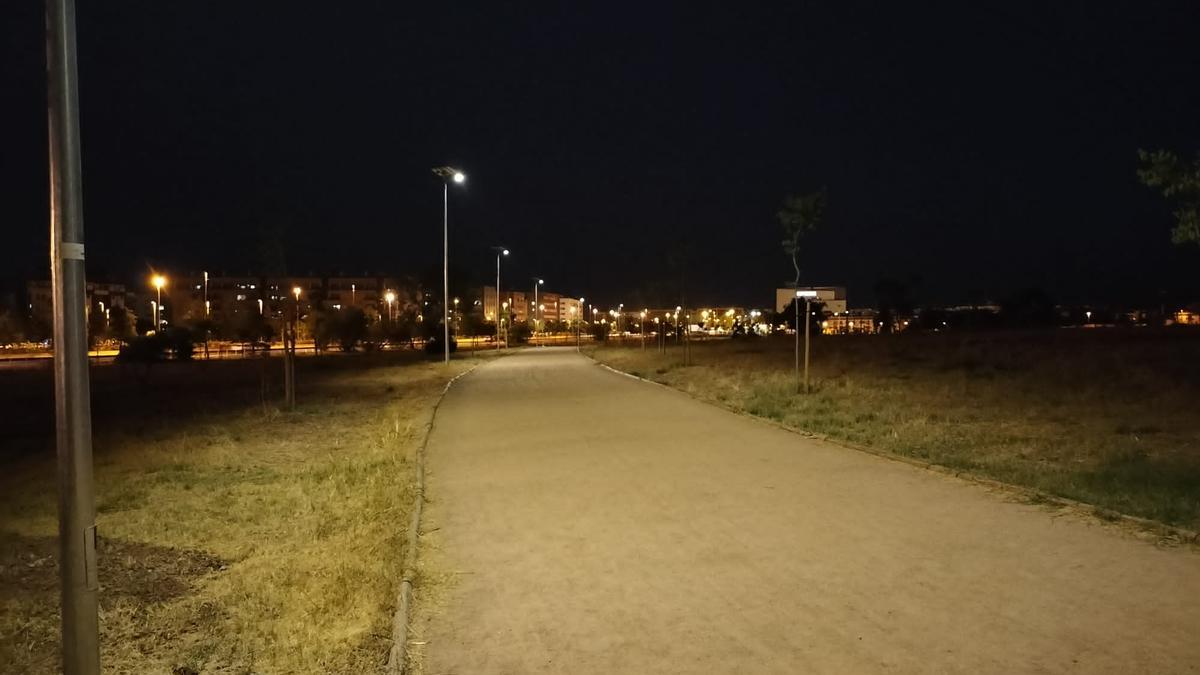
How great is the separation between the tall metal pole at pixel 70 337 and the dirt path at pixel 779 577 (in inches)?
69.9

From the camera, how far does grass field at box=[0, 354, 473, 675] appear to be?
16.8 ft

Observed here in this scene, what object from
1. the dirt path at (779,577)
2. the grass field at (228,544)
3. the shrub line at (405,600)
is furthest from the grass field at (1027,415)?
the grass field at (228,544)

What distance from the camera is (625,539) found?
25.0 feet

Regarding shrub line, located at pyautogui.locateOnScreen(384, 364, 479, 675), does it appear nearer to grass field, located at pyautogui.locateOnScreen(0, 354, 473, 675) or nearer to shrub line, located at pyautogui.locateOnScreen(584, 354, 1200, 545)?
grass field, located at pyautogui.locateOnScreen(0, 354, 473, 675)

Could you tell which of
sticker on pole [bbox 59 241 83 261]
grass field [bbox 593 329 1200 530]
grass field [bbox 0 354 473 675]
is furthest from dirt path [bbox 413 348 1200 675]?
sticker on pole [bbox 59 241 83 261]

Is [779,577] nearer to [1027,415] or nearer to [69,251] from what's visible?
[69,251]

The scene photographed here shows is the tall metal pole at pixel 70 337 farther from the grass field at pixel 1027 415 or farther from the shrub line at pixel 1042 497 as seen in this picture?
the grass field at pixel 1027 415

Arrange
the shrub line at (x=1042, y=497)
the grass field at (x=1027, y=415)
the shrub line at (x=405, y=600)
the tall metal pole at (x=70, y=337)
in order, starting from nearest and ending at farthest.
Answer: the tall metal pole at (x=70, y=337)
the shrub line at (x=405, y=600)
the shrub line at (x=1042, y=497)
the grass field at (x=1027, y=415)

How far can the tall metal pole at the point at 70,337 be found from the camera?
3867 mm

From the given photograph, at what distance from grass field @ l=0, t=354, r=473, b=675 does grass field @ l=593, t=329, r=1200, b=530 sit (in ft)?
21.9

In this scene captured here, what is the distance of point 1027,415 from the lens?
1560 cm

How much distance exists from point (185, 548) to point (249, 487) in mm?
3050

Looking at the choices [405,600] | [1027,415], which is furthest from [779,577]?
[1027,415]

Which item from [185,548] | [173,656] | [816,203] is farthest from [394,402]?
[173,656]
